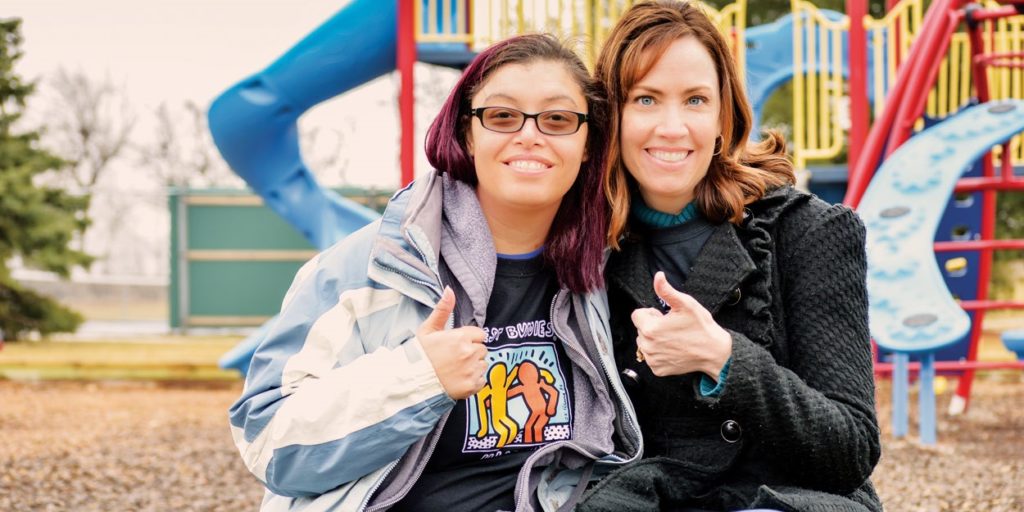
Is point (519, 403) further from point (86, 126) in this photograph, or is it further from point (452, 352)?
point (86, 126)

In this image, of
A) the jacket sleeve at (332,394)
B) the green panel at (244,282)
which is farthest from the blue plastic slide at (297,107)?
the green panel at (244,282)

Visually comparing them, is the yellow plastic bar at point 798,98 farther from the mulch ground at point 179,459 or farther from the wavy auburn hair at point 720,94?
the wavy auburn hair at point 720,94

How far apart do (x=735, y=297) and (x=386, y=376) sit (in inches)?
25.4

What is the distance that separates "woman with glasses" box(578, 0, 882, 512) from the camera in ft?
5.56

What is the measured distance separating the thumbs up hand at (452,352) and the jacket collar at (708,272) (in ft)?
1.25

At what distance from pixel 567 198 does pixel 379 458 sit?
64 centimetres

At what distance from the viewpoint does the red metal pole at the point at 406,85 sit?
5.94 metres

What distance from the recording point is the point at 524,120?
1861mm

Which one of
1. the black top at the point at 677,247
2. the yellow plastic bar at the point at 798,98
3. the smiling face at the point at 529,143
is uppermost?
the yellow plastic bar at the point at 798,98

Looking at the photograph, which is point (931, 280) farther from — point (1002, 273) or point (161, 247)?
point (161, 247)

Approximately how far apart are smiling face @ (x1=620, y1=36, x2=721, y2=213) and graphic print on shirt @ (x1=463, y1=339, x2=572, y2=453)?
0.39m

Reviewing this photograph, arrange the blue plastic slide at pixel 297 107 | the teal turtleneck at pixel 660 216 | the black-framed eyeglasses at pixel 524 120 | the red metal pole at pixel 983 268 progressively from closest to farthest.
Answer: the black-framed eyeglasses at pixel 524 120 < the teal turtleneck at pixel 660 216 < the blue plastic slide at pixel 297 107 < the red metal pole at pixel 983 268

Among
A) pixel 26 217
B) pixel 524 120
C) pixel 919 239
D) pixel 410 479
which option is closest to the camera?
pixel 410 479

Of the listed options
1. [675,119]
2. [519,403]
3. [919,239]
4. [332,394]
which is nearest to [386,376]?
[332,394]
